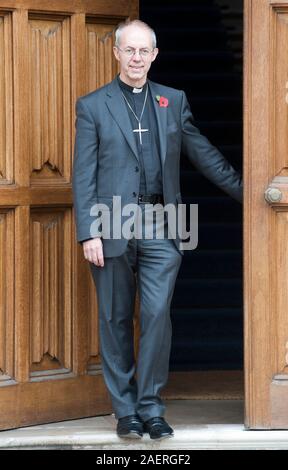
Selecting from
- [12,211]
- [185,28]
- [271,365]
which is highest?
[185,28]

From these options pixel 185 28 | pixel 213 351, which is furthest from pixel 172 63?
pixel 213 351

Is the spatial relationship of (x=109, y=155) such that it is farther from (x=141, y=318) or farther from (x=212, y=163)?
(x=141, y=318)

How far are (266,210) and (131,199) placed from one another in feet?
1.89

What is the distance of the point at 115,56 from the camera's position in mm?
6012

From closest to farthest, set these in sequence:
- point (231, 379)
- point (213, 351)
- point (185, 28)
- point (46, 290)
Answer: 1. point (46, 290)
2. point (231, 379)
3. point (213, 351)
4. point (185, 28)

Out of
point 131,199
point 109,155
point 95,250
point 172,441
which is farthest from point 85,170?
point 172,441

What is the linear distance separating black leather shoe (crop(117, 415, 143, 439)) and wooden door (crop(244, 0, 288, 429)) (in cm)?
48

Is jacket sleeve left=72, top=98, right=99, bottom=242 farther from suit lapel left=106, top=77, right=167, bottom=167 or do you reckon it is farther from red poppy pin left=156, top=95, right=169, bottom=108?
red poppy pin left=156, top=95, right=169, bottom=108

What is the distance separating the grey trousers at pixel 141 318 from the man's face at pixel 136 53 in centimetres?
70

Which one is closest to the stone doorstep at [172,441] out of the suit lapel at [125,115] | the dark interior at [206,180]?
the suit lapel at [125,115]

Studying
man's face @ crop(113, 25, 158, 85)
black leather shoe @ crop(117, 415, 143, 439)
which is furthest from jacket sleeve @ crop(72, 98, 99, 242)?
black leather shoe @ crop(117, 415, 143, 439)

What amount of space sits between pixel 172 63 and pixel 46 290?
625cm

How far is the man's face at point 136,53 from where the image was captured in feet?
18.7
